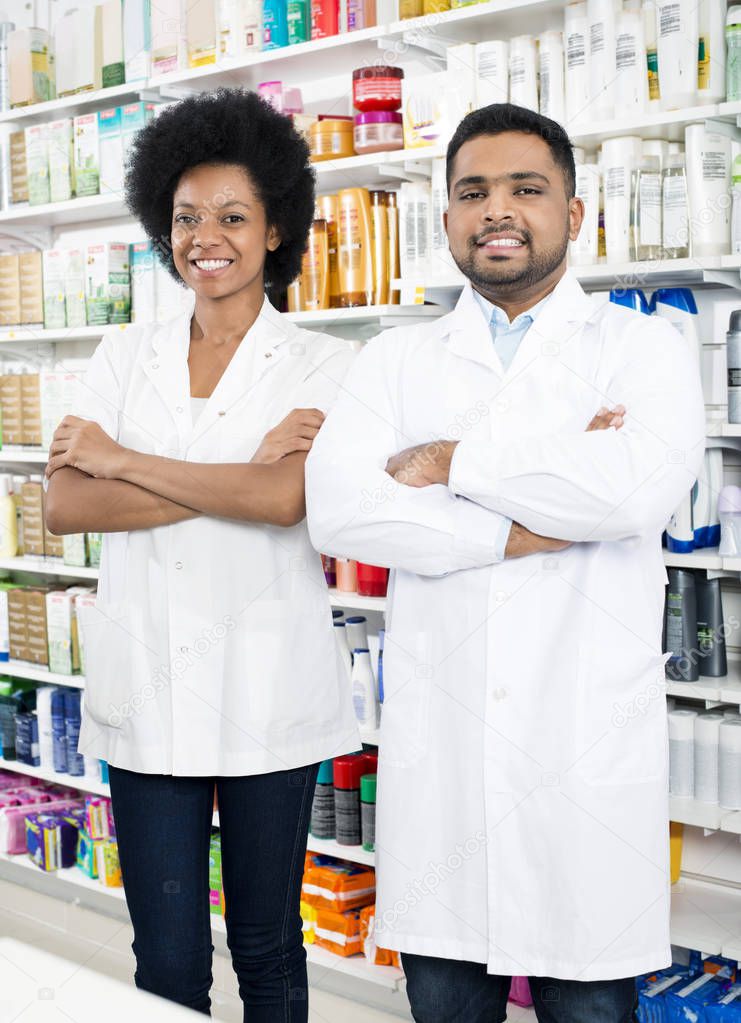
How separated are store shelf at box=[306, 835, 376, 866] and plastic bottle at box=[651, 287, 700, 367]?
A: 1.42 m

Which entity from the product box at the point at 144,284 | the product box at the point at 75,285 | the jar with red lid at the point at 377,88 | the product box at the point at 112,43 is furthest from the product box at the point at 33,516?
the jar with red lid at the point at 377,88

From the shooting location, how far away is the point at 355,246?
2.79 m

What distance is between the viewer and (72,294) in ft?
11.3

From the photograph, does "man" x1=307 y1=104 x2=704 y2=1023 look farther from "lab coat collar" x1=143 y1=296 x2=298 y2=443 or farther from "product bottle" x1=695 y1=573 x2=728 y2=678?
"product bottle" x1=695 y1=573 x2=728 y2=678

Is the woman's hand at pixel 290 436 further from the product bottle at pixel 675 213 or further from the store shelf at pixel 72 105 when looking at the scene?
the store shelf at pixel 72 105

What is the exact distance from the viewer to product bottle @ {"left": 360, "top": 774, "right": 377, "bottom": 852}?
2783 millimetres

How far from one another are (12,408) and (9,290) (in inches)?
15.1

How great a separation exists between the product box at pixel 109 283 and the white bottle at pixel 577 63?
151 centimetres

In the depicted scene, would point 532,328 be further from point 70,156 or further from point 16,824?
point 16,824

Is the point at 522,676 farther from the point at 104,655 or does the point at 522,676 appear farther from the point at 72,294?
the point at 72,294

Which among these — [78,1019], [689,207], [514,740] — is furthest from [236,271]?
[78,1019]

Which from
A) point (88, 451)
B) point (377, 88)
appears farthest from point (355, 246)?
point (88, 451)

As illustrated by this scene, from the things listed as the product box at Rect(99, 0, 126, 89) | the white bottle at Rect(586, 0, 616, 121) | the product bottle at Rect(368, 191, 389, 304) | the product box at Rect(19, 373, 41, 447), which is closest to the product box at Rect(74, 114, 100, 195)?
the product box at Rect(99, 0, 126, 89)

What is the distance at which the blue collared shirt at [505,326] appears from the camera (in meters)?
1.66
